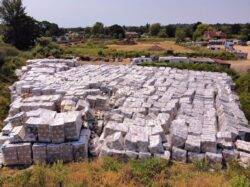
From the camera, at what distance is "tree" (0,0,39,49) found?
116 feet

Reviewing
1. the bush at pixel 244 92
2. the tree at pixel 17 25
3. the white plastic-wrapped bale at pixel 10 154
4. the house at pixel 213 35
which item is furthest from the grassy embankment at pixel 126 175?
the house at pixel 213 35

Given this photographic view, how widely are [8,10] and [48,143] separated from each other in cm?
2904

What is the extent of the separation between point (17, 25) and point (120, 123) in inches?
1059

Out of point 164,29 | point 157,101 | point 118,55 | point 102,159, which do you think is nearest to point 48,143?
point 102,159

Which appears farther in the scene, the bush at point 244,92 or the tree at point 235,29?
the tree at point 235,29

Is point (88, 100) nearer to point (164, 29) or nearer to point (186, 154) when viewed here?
point (186, 154)

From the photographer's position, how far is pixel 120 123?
11.1 m

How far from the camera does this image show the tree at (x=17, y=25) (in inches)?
1394

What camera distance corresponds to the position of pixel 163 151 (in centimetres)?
973

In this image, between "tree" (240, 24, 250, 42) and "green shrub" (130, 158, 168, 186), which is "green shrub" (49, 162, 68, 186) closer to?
"green shrub" (130, 158, 168, 186)

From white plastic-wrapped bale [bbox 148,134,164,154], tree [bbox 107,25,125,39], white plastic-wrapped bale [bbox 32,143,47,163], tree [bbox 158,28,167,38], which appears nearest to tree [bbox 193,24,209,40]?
tree [bbox 158,28,167,38]

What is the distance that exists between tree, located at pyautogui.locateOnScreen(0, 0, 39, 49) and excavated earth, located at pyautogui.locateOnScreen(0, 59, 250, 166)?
65.2 ft

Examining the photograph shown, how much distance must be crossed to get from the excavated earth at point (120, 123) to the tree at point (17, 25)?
19.9 metres

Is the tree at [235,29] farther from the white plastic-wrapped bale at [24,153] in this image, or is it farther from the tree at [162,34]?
the white plastic-wrapped bale at [24,153]
